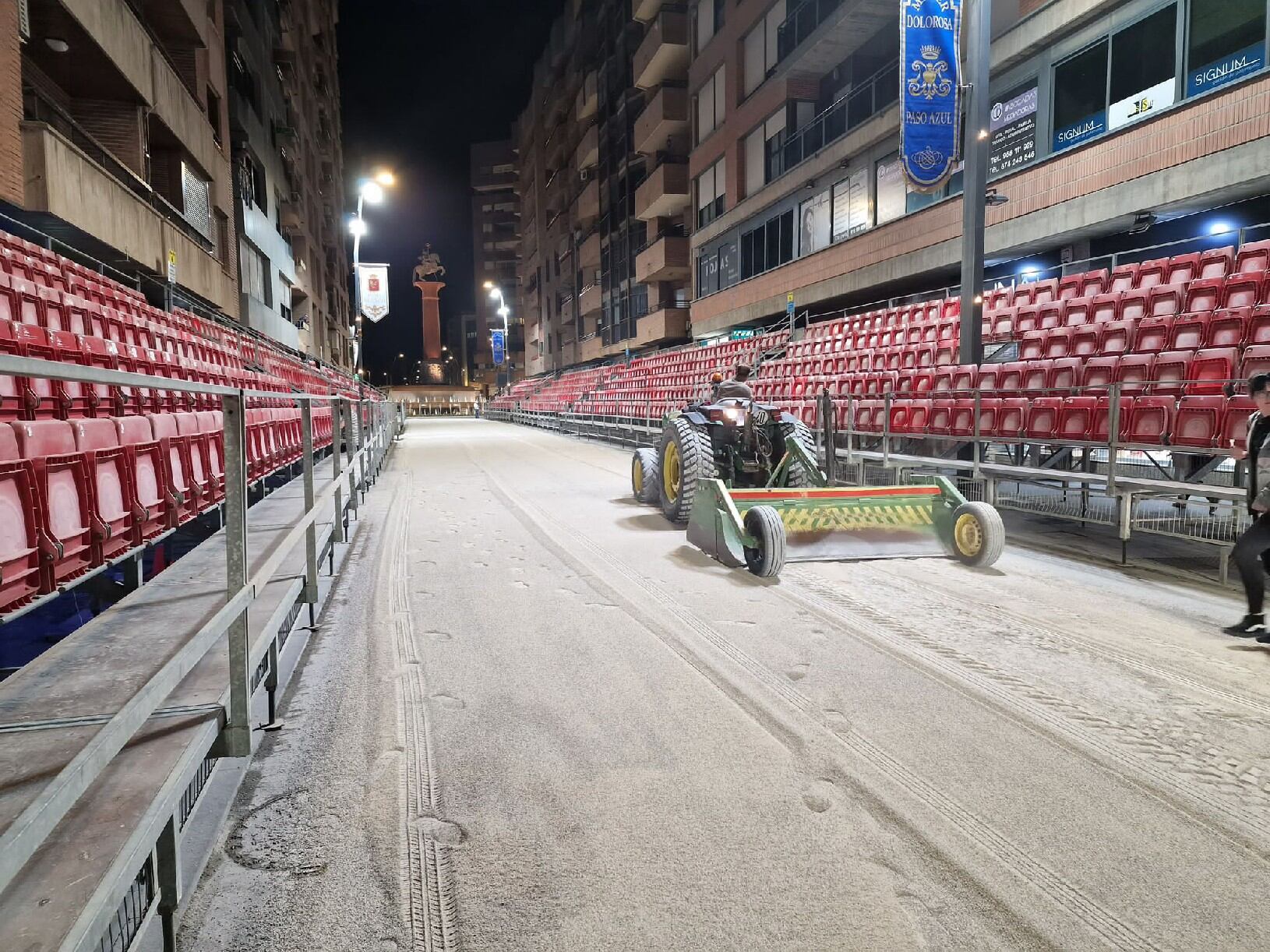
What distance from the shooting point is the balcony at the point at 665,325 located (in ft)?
126

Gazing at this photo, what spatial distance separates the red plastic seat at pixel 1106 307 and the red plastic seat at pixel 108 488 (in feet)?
36.8

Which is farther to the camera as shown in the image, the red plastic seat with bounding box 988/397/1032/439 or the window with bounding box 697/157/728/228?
the window with bounding box 697/157/728/228

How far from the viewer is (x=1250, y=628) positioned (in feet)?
14.6

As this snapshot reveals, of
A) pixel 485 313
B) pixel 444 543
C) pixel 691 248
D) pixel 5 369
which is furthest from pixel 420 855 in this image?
pixel 485 313

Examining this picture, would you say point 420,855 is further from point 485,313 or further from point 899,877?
point 485,313

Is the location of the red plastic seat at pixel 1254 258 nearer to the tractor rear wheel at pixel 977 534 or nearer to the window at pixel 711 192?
the tractor rear wheel at pixel 977 534

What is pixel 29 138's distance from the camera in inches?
421

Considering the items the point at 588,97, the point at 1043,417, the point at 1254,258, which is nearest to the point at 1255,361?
the point at 1043,417

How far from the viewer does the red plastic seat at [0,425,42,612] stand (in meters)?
3.02

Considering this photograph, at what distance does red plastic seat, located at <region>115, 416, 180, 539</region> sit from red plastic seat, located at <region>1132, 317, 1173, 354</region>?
33.3 feet

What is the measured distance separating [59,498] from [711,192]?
107 feet

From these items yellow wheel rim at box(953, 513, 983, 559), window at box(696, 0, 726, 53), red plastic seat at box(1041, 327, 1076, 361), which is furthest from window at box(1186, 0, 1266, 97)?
window at box(696, 0, 726, 53)

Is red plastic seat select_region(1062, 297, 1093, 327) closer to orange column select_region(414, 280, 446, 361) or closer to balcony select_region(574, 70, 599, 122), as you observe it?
balcony select_region(574, 70, 599, 122)

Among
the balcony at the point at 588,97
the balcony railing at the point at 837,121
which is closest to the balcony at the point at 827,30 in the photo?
the balcony railing at the point at 837,121
